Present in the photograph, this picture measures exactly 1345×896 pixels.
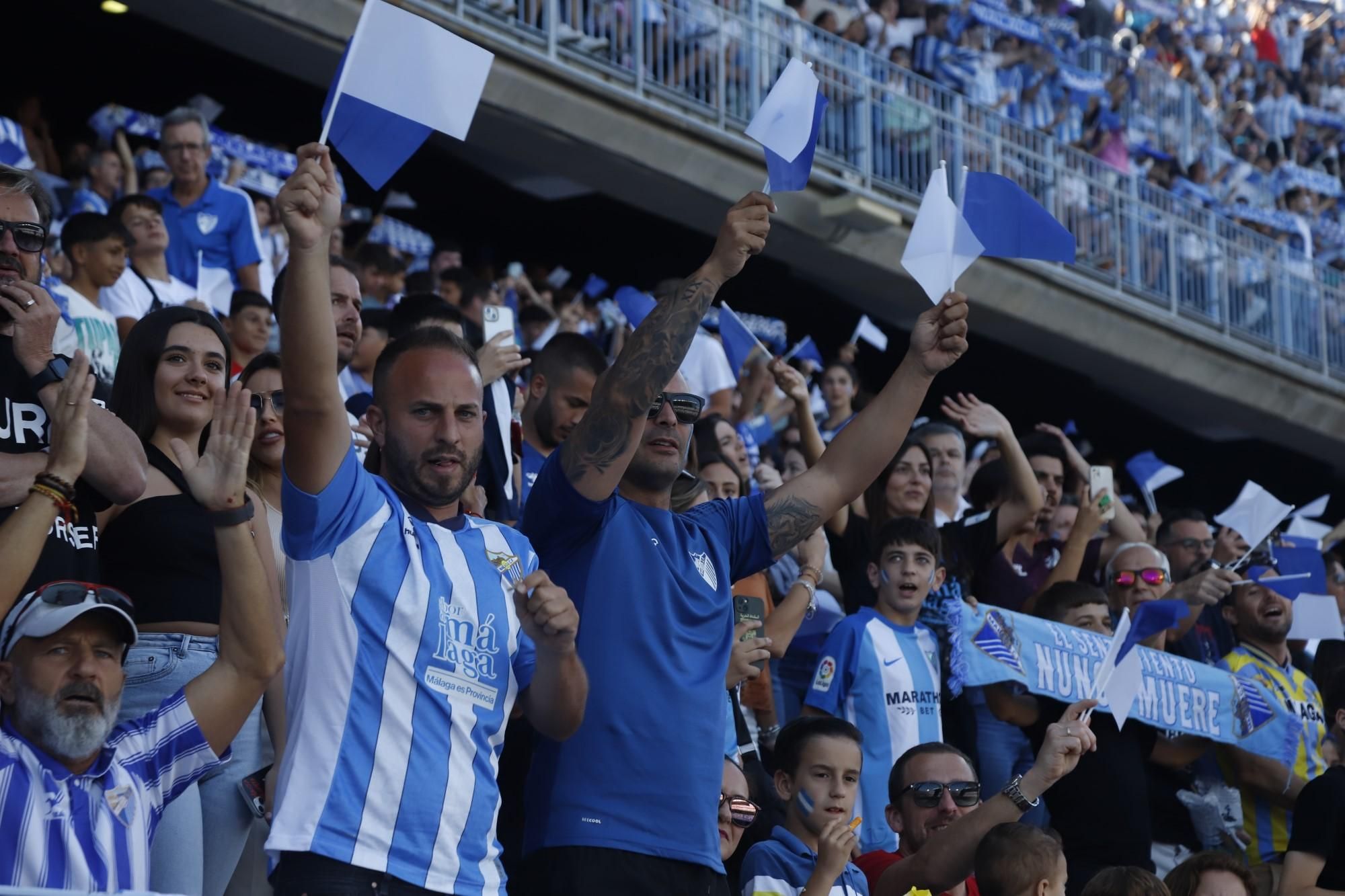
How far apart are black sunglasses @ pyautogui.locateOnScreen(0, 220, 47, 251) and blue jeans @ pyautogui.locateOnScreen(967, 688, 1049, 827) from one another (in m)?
4.05

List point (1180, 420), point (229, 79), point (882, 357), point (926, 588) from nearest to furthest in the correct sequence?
point (926, 588)
point (229, 79)
point (882, 357)
point (1180, 420)

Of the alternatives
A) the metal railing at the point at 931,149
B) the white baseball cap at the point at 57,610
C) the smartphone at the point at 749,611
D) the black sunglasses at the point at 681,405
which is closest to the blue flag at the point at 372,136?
the black sunglasses at the point at 681,405

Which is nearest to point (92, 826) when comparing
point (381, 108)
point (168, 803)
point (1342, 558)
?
point (168, 803)

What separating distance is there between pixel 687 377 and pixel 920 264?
4.31 metres

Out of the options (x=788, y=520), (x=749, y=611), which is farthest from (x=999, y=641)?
(x=788, y=520)

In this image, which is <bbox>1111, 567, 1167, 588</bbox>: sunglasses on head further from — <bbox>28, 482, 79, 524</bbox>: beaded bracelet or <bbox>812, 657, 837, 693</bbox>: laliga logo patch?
<bbox>28, 482, 79, 524</bbox>: beaded bracelet

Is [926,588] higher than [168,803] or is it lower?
higher

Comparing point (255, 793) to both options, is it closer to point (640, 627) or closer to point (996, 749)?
point (640, 627)

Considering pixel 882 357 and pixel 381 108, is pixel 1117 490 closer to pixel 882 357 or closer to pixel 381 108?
pixel 882 357

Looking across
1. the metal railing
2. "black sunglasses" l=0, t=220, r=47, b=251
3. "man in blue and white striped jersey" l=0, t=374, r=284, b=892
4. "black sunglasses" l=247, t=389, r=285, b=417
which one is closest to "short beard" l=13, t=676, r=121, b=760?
"man in blue and white striped jersey" l=0, t=374, r=284, b=892

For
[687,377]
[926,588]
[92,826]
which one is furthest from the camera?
[687,377]

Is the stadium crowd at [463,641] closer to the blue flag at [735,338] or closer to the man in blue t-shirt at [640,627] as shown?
the man in blue t-shirt at [640,627]

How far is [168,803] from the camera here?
392 centimetres

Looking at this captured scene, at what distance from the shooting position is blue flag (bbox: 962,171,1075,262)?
5.12m
